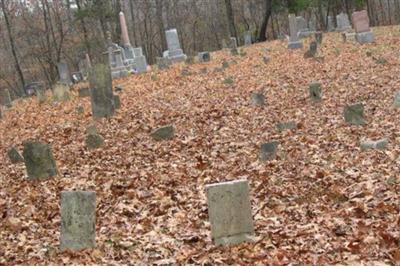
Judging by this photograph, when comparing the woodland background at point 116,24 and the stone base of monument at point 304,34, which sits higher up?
the woodland background at point 116,24

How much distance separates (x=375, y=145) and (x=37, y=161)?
525 centimetres

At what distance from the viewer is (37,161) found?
8.91 metres

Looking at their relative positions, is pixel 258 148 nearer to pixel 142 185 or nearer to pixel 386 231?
pixel 142 185

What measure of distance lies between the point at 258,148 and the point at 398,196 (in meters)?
3.46

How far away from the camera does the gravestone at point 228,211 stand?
18.6ft

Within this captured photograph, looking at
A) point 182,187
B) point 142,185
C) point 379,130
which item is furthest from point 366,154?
point 142,185

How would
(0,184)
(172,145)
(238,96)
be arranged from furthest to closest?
(238,96), (172,145), (0,184)

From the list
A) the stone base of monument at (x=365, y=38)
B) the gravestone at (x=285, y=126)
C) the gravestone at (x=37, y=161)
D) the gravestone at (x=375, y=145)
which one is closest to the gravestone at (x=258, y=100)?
the gravestone at (x=285, y=126)

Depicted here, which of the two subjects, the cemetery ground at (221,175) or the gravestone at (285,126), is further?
the gravestone at (285,126)

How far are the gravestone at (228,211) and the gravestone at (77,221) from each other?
1.33 m

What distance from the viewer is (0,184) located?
30.2 feet

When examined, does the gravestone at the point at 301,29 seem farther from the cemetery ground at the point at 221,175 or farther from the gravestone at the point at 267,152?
the gravestone at the point at 267,152

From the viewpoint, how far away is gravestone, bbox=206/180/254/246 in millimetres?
5684

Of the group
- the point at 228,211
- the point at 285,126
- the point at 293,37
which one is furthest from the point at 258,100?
the point at 293,37
